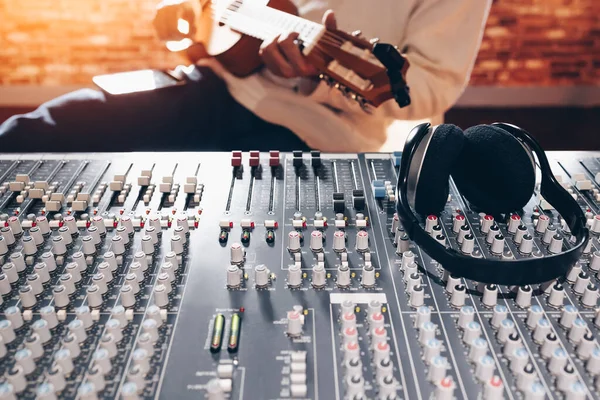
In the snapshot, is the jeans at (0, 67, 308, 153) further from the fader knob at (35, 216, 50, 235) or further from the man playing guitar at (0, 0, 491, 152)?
the fader knob at (35, 216, 50, 235)

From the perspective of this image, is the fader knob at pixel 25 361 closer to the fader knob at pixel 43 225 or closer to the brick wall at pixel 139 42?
the fader knob at pixel 43 225

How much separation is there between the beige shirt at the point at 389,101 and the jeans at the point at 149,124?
6 centimetres

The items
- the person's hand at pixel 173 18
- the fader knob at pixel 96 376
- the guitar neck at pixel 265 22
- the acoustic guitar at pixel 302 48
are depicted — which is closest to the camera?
the fader knob at pixel 96 376

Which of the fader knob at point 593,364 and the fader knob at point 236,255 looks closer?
the fader knob at point 593,364

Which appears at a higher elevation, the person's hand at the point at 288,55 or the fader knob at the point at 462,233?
the person's hand at the point at 288,55

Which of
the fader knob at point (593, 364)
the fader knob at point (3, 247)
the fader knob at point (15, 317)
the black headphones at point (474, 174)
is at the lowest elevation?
the fader knob at point (3, 247)

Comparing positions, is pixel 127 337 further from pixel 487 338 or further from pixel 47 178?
pixel 47 178

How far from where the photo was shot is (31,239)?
0.99 metres

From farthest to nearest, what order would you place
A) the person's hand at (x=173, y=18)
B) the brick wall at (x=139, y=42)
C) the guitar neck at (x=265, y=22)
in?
the brick wall at (x=139, y=42)
the person's hand at (x=173, y=18)
the guitar neck at (x=265, y=22)

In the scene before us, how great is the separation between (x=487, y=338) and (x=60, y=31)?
3.33 meters

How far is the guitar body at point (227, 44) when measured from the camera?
2.07 metres

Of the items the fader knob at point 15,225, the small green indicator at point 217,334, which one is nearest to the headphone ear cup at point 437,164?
the small green indicator at point 217,334

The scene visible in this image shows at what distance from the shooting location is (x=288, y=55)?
6.21ft

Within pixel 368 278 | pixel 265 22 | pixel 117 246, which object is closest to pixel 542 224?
pixel 368 278
